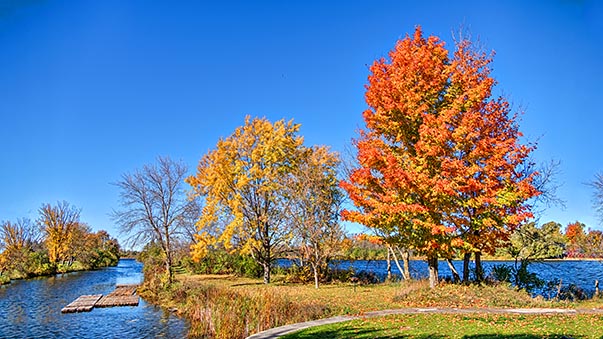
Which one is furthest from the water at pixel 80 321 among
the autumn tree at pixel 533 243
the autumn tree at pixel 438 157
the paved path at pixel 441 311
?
the autumn tree at pixel 533 243

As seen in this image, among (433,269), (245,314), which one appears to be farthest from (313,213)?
(245,314)

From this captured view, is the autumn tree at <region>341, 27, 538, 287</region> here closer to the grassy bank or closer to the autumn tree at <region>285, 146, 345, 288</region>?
the grassy bank

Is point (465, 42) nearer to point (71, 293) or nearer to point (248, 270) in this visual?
point (248, 270)

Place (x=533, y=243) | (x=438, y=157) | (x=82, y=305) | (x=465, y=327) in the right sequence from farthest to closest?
(x=82, y=305) < (x=533, y=243) < (x=438, y=157) < (x=465, y=327)

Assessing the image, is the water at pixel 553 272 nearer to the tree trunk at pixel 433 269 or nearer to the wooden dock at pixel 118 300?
the tree trunk at pixel 433 269

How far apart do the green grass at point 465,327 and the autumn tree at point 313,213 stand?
10478mm

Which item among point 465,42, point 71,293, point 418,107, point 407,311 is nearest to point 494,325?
point 407,311

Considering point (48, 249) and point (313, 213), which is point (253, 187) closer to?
point (313, 213)

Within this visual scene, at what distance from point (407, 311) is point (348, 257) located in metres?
12.6

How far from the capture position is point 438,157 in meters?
16.0

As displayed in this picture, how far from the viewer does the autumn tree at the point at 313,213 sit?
74.8ft

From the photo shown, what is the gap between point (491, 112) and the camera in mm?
Answer: 17219

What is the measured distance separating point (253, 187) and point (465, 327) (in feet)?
53.6

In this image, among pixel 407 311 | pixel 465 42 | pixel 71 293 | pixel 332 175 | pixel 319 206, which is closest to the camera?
pixel 407 311
